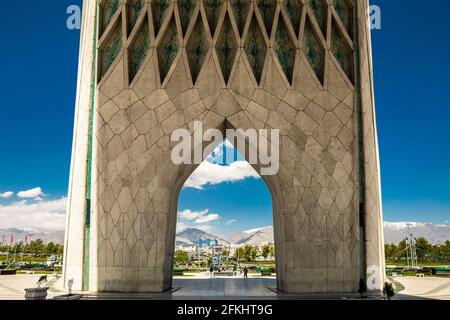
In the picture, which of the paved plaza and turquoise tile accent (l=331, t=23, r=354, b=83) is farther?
turquoise tile accent (l=331, t=23, r=354, b=83)

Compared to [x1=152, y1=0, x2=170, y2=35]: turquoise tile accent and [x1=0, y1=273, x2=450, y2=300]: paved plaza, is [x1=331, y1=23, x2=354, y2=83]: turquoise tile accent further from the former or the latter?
[x1=0, y1=273, x2=450, y2=300]: paved plaza

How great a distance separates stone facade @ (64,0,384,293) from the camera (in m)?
17.0

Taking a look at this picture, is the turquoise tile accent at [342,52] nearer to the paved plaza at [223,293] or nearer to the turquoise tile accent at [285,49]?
the turquoise tile accent at [285,49]

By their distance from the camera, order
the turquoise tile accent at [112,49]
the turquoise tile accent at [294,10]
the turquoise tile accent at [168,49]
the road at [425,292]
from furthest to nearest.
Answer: the turquoise tile accent at [294,10] → the turquoise tile accent at [112,49] → the turquoise tile accent at [168,49] → the road at [425,292]

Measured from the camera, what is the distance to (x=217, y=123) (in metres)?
17.8

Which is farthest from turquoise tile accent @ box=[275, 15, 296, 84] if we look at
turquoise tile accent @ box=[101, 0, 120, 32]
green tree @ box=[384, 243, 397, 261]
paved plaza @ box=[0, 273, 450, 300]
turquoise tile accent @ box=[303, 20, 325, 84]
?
green tree @ box=[384, 243, 397, 261]

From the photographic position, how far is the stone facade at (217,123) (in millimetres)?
17031

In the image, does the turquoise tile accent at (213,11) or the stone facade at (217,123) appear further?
the turquoise tile accent at (213,11)

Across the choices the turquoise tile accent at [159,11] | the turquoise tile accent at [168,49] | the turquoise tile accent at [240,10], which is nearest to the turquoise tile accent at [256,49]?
the turquoise tile accent at [240,10]

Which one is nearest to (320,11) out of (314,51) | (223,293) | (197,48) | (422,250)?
(314,51)

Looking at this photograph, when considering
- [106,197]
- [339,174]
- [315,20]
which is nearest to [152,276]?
[106,197]

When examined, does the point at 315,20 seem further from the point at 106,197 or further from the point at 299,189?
the point at 106,197

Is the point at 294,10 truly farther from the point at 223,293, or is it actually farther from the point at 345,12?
the point at 223,293
